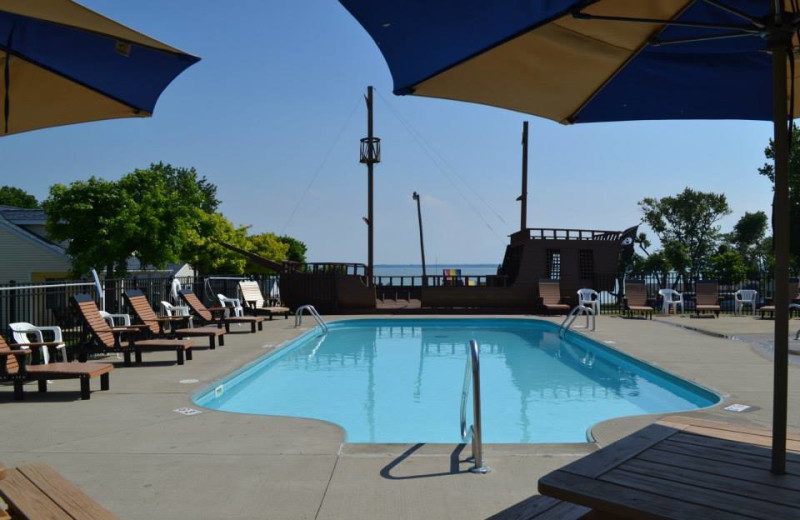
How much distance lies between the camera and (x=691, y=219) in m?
33.9

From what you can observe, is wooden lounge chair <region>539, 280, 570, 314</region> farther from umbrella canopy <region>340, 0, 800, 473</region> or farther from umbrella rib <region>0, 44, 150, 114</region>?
umbrella rib <region>0, 44, 150, 114</region>

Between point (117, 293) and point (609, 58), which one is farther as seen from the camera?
point (117, 293)

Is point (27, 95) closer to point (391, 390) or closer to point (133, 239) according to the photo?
point (391, 390)

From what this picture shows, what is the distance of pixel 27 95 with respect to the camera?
3.96 metres

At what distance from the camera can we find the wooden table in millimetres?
1790

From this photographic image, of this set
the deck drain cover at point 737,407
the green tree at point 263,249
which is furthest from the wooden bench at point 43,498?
the green tree at point 263,249

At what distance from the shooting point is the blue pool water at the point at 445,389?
22.2 ft

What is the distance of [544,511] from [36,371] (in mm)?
5498

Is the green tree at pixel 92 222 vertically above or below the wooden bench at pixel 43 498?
above

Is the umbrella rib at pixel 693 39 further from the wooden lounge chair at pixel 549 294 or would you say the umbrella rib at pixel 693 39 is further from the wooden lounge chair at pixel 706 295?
the wooden lounge chair at pixel 706 295

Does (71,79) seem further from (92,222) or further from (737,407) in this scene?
(92,222)

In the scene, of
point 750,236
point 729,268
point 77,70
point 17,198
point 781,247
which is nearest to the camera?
point 781,247

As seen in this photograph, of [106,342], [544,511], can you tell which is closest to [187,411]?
[106,342]

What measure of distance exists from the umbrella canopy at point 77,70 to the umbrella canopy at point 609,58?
4.49ft
